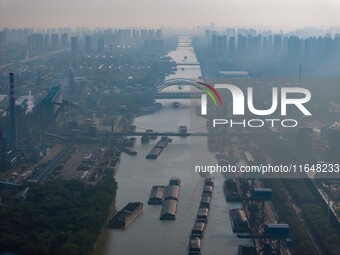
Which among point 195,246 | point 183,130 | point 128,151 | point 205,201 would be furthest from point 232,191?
point 183,130

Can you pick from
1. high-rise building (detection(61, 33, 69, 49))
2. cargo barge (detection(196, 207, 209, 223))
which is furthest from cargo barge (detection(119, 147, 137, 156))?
high-rise building (detection(61, 33, 69, 49))

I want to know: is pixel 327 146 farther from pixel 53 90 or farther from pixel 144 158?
pixel 53 90

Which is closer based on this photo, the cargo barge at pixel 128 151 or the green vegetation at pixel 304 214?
the green vegetation at pixel 304 214

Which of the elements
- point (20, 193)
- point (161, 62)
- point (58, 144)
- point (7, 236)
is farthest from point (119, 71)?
point (7, 236)

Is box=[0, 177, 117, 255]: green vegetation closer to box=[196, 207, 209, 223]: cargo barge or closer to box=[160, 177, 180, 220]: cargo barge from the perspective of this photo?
box=[160, 177, 180, 220]: cargo barge

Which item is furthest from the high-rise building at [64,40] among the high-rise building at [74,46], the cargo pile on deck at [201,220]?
the cargo pile on deck at [201,220]

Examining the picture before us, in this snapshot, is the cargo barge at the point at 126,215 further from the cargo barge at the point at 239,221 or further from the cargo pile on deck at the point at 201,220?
the cargo barge at the point at 239,221
